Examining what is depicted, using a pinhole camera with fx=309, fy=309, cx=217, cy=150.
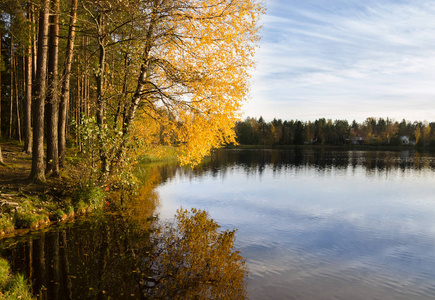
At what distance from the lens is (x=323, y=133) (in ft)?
417

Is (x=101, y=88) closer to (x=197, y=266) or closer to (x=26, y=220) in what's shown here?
(x=26, y=220)

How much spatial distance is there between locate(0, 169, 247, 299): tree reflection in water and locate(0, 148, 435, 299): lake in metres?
0.04

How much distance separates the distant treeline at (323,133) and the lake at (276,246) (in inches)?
3998

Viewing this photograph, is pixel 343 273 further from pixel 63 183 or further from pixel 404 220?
pixel 63 183

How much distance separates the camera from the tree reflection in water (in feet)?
22.4

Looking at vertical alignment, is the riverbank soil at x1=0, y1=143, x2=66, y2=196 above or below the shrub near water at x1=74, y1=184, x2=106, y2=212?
above

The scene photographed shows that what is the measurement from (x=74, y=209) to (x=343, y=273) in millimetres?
9951

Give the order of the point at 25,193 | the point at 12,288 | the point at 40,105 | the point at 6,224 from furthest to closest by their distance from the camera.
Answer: the point at 40,105 < the point at 25,193 < the point at 6,224 < the point at 12,288

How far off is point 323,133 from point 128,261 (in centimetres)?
12761

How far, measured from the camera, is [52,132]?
44.3 ft

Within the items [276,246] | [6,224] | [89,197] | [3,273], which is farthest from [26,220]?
[276,246]

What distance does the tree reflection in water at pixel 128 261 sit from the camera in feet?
22.4

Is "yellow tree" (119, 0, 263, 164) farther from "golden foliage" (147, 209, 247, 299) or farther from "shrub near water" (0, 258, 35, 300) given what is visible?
"shrub near water" (0, 258, 35, 300)

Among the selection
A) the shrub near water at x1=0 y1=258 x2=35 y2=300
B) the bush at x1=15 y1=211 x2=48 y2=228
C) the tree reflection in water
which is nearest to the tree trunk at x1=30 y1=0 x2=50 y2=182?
the bush at x1=15 y1=211 x2=48 y2=228
